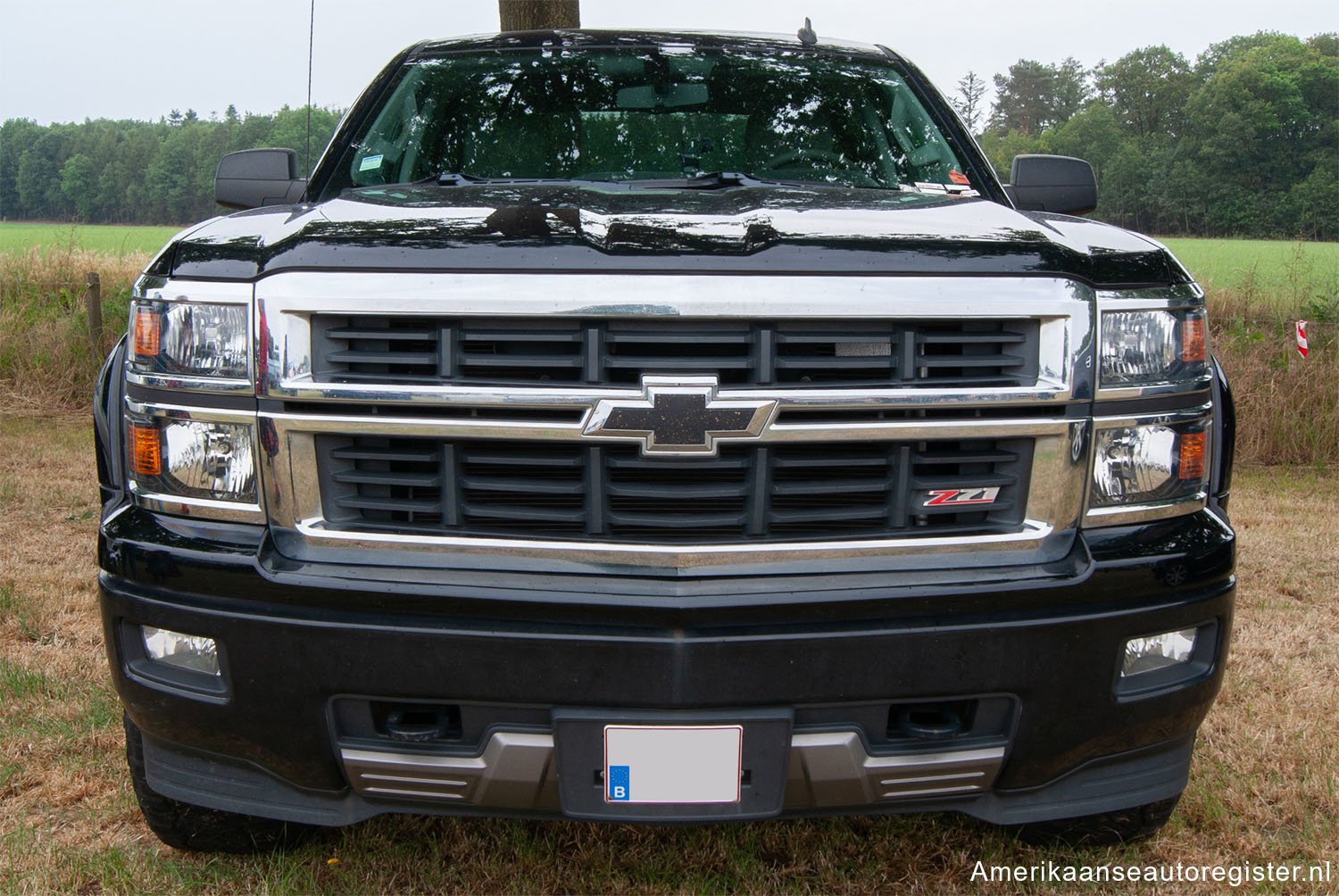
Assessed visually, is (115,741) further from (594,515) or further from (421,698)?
(594,515)

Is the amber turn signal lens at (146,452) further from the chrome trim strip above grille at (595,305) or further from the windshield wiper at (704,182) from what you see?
the windshield wiper at (704,182)

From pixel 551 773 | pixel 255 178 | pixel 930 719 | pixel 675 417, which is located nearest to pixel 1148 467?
pixel 930 719

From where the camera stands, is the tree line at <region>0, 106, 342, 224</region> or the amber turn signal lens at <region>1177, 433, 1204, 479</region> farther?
the tree line at <region>0, 106, 342, 224</region>

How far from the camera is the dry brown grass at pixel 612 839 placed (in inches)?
92.9

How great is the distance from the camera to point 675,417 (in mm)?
1807

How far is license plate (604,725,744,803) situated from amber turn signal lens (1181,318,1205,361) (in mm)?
1062

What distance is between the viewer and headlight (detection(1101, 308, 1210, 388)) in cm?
194

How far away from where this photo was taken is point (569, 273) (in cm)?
182

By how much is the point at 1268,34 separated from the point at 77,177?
1156 inches

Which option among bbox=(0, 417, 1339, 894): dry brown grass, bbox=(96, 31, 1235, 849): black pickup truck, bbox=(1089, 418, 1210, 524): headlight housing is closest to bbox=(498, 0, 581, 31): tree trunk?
bbox=(0, 417, 1339, 894): dry brown grass

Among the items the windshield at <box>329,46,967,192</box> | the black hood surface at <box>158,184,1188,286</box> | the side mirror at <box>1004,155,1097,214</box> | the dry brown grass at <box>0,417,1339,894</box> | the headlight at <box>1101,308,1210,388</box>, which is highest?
the windshield at <box>329,46,967,192</box>

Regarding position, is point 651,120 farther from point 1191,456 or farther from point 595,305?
point 1191,456

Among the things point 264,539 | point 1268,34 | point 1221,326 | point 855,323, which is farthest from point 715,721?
point 1268,34

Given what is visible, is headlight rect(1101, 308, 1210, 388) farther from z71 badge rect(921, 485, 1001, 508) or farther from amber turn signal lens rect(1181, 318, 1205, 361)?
z71 badge rect(921, 485, 1001, 508)
